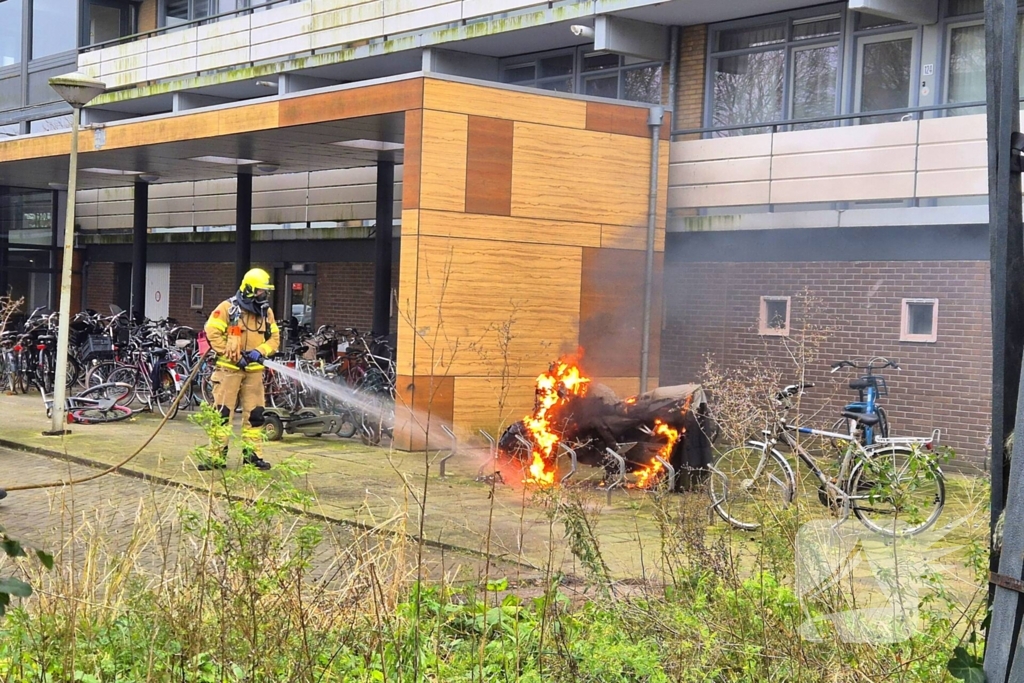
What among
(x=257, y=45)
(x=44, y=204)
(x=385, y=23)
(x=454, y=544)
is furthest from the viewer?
(x=44, y=204)

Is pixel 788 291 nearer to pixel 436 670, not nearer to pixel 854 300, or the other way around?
pixel 854 300

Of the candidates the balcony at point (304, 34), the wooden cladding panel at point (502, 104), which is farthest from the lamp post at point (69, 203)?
the balcony at point (304, 34)

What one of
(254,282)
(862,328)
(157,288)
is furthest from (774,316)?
(157,288)

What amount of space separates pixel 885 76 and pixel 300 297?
43.2 ft

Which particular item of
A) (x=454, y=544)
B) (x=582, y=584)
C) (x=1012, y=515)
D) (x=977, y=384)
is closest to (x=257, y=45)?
(x=977, y=384)

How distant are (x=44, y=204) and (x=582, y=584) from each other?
77.2 feet

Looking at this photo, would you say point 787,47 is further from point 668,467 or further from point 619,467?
point 668,467

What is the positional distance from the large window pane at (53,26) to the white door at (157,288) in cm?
537

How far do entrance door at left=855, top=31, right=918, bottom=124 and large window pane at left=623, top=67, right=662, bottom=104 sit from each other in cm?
311

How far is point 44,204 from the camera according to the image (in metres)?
26.8

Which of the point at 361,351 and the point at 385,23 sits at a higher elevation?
the point at 385,23

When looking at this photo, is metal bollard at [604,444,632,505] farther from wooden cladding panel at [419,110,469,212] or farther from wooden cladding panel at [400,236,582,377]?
wooden cladding panel at [419,110,469,212]

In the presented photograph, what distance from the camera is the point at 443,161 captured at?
13.2 m

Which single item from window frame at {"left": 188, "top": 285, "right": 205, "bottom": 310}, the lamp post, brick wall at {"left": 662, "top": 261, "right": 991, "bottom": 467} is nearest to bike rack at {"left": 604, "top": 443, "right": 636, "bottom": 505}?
brick wall at {"left": 662, "top": 261, "right": 991, "bottom": 467}
